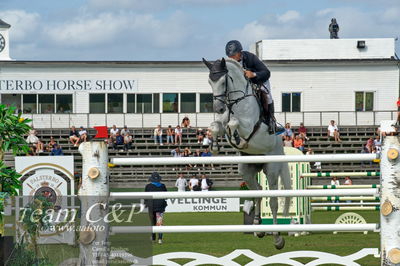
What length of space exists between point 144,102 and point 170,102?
133 centimetres

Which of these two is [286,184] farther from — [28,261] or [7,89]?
[7,89]

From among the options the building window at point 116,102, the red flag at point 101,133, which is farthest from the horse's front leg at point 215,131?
the building window at point 116,102

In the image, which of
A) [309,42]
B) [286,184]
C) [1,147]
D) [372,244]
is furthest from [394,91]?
[1,147]

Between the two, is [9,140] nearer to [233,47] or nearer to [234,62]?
[234,62]

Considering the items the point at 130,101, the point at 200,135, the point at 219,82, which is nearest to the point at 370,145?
the point at 200,135

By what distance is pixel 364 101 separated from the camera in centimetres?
4538

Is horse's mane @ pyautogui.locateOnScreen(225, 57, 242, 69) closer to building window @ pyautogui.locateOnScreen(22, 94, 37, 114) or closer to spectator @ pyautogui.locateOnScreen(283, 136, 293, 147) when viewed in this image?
spectator @ pyautogui.locateOnScreen(283, 136, 293, 147)

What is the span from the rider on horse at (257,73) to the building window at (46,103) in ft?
114

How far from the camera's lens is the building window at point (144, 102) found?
145ft

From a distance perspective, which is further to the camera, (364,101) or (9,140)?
(364,101)

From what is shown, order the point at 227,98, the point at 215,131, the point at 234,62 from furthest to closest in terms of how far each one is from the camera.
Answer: the point at 234,62 → the point at 227,98 → the point at 215,131

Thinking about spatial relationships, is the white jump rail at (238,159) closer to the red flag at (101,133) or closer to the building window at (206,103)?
the red flag at (101,133)

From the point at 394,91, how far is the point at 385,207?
133 feet

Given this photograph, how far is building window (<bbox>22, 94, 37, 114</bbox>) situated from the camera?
4378 cm
